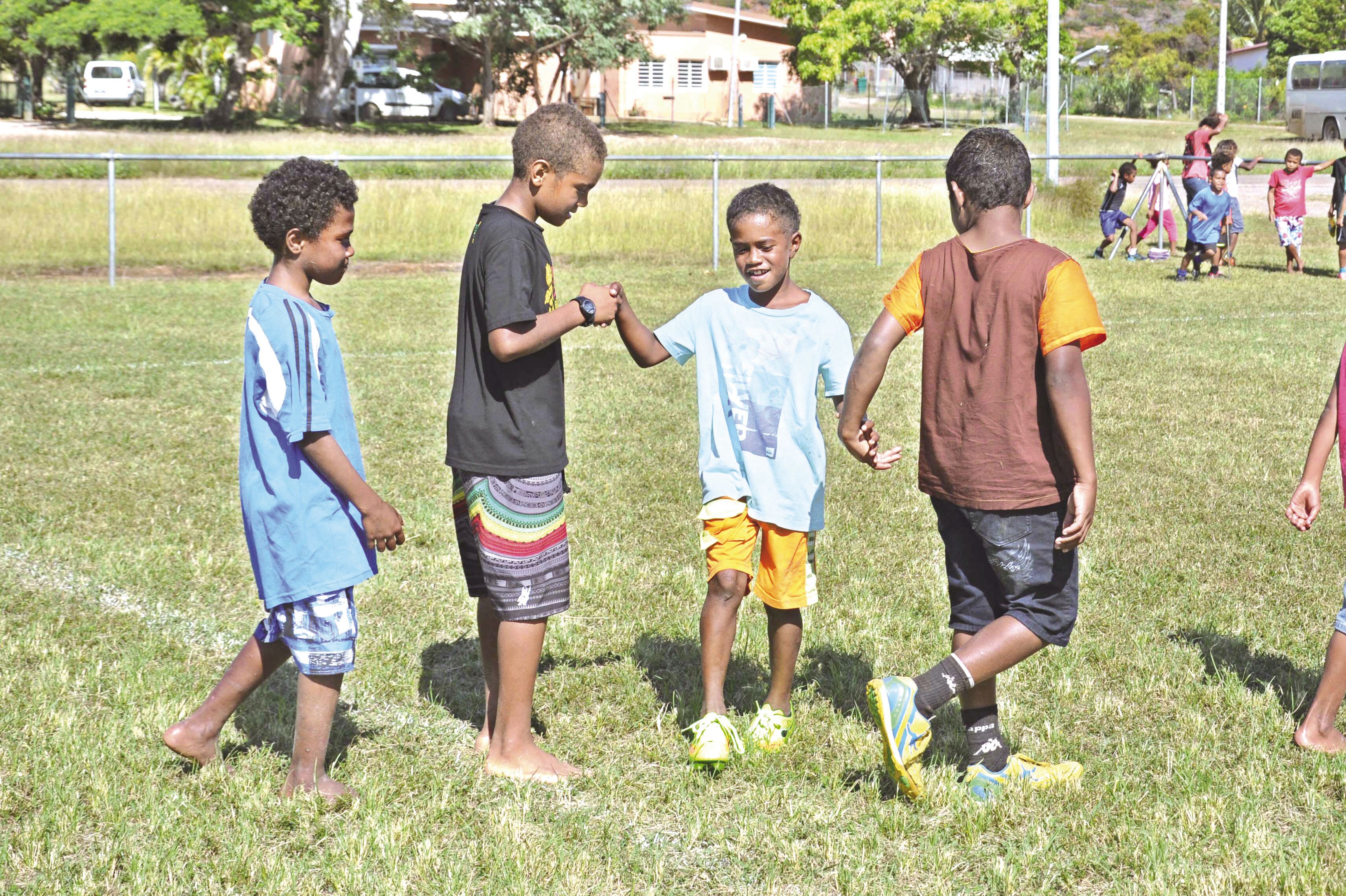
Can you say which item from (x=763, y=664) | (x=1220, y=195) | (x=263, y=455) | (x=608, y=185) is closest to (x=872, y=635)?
(x=763, y=664)

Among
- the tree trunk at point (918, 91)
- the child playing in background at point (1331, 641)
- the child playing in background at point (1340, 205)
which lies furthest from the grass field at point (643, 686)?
the tree trunk at point (918, 91)

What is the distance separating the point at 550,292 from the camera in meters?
3.82

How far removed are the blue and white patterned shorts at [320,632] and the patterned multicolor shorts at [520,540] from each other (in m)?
0.42

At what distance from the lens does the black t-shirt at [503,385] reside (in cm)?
374

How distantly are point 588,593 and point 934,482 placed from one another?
245 cm

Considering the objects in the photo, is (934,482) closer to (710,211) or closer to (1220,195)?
(1220,195)

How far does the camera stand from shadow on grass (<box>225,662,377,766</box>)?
14.0 ft

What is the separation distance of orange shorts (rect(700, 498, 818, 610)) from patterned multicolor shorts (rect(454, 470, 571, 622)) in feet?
1.51

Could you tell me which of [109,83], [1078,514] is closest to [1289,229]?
[1078,514]

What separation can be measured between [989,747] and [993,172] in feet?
5.42

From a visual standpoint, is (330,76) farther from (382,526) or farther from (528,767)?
(382,526)

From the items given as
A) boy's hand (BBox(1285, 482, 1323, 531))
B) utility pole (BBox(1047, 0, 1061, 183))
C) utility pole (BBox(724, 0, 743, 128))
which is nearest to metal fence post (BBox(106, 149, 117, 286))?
boy's hand (BBox(1285, 482, 1323, 531))

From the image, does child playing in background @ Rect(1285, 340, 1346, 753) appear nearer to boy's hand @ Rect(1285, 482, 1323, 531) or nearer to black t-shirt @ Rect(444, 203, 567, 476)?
boy's hand @ Rect(1285, 482, 1323, 531)

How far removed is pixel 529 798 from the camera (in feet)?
12.8
